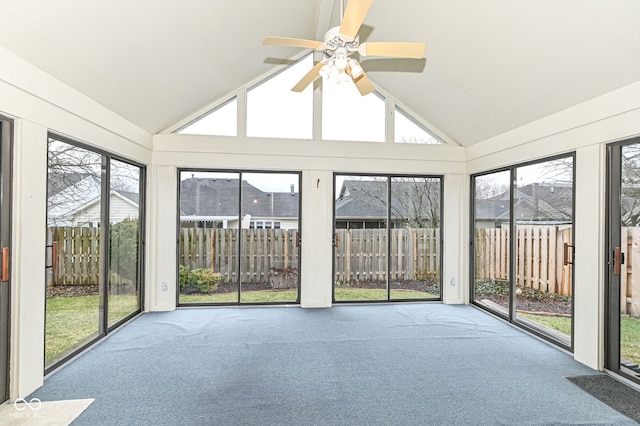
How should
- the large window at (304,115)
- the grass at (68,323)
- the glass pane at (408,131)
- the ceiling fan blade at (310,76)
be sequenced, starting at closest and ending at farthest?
the ceiling fan blade at (310,76) < the grass at (68,323) < the large window at (304,115) < the glass pane at (408,131)

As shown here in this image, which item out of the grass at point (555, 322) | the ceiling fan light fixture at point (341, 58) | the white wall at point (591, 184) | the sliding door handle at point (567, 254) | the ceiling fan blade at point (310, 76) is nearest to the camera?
the ceiling fan light fixture at point (341, 58)

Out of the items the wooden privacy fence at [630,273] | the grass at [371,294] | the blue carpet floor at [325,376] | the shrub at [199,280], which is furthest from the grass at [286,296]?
the wooden privacy fence at [630,273]

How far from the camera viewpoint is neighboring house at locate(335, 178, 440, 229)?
215 inches

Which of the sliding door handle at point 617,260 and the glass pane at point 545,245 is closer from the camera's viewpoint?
the sliding door handle at point 617,260

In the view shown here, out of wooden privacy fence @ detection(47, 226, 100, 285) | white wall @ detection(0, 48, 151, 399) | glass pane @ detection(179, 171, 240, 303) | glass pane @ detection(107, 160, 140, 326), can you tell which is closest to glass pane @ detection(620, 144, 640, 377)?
glass pane @ detection(179, 171, 240, 303)

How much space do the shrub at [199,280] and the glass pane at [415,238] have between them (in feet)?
8.89

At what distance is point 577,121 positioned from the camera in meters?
3.44

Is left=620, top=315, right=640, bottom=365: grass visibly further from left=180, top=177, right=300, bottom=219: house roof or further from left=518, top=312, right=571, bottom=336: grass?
left=180, top=177, right=300, bottom=219: house roof

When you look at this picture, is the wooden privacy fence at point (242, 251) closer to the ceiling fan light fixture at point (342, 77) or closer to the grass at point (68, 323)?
the grass at point (68, 323)

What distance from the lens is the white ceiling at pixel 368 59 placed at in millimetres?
2605

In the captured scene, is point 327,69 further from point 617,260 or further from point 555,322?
point 555,322

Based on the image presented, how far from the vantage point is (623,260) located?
3.09 m

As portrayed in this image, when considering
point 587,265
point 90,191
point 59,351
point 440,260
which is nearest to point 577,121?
point 587,265

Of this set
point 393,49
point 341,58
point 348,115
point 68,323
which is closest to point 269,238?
point 348,115
